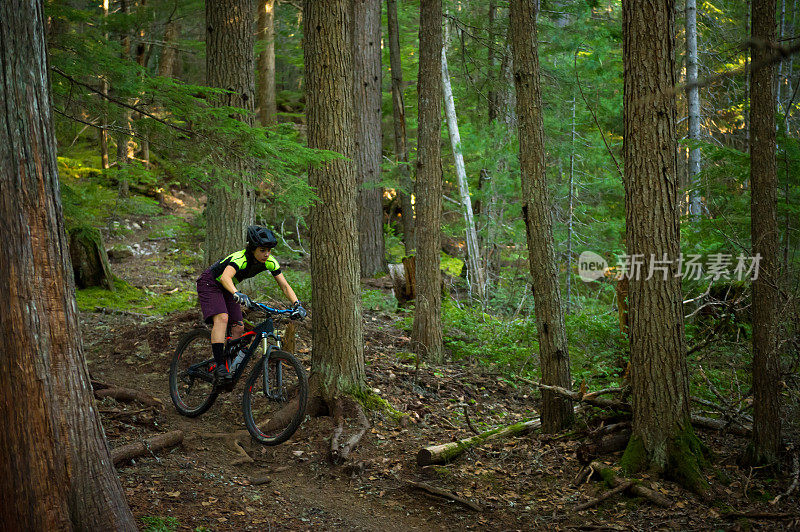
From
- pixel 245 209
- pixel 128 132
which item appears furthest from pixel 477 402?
pixel 128 132

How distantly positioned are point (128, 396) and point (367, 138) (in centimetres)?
983

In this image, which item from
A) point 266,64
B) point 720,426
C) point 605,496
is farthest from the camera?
point 266,64

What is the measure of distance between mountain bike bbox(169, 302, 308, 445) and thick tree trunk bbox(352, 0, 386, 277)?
7.75 metres

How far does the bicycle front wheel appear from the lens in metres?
6.08

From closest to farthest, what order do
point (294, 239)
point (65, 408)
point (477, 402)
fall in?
point (65, 408)
point (477, 402)
point (294, 239)

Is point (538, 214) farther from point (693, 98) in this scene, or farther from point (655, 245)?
point (693, 98)

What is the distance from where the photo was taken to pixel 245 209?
9195 mm

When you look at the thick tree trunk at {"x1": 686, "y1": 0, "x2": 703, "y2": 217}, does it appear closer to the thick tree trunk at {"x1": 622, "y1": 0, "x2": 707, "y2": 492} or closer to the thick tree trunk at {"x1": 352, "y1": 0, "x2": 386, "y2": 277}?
the thick tree trunk at {"x1": 352, "y1": 0, "x2": 386, "y2": 277}

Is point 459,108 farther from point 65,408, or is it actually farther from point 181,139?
point 65,408

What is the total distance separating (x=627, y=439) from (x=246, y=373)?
4.88 m

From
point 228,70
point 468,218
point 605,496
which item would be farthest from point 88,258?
point 605,496

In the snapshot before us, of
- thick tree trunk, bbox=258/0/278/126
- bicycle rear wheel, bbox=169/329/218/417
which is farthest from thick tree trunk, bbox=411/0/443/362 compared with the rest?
thick tree trunk, bbox=258/0/278/126

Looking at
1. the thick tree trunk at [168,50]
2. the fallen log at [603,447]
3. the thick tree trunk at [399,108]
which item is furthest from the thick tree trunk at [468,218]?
the thick tree trunk at [168,50]

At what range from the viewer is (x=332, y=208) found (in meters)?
6.61
